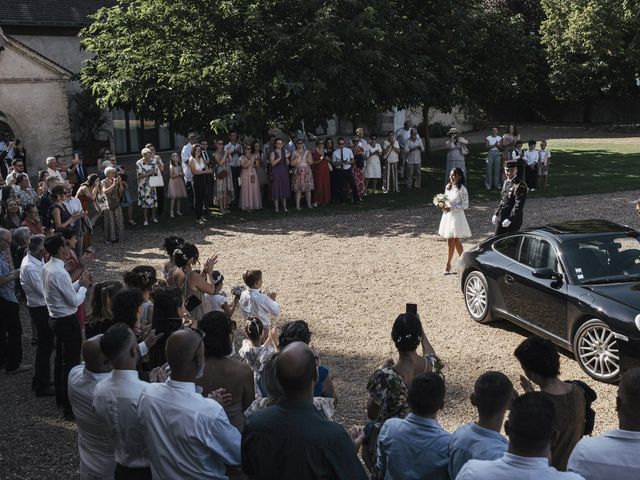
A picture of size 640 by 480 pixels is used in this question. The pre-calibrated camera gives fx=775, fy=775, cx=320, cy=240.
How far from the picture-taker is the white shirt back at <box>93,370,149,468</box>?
4934mm

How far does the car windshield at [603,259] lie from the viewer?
9281 millimetres

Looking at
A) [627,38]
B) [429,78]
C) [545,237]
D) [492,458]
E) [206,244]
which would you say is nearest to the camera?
[492,458]

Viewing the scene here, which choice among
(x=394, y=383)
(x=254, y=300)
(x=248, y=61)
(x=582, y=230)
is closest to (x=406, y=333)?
(x=394, y=383)

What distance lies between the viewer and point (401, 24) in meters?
23.5

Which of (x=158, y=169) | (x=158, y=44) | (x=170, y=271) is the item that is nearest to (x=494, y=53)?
(x=158, y=44)

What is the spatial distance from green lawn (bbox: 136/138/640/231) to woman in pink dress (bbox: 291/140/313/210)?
55 centimetres

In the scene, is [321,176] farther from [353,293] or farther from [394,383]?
[394,383]

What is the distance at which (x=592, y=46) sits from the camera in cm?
4106

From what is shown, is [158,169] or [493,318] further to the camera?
[158,169]

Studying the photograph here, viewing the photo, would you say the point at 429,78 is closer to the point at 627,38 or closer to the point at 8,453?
the point at 8,453

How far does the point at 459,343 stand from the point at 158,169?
1033 centimetres

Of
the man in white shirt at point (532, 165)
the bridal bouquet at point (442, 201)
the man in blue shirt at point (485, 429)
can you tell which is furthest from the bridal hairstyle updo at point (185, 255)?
the man in white shirt at point (532, 165)

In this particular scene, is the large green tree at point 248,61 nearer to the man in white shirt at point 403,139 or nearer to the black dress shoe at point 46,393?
the man in white shirt at point 403,139

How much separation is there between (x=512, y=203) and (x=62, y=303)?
311 inches
